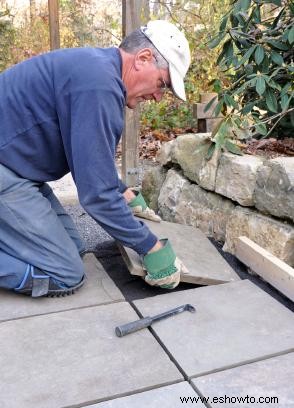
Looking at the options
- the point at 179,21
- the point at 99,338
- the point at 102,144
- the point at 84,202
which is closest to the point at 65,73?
the point at 102,144

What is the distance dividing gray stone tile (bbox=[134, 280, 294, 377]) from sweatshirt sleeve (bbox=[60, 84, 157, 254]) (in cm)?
39

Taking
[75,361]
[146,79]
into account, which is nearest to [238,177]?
[146,79]

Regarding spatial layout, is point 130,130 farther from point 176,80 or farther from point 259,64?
point 176,80

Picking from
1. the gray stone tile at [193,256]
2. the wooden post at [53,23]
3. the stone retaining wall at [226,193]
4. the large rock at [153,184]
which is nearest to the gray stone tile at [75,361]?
the gray stone tile at [193,256]

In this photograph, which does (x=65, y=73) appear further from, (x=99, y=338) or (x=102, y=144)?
(x=99, y=338)

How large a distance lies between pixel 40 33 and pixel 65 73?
15.3 feet

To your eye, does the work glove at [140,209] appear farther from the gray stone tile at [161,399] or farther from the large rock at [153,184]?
the gray stone tile at [161,399]

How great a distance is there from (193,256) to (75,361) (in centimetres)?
100

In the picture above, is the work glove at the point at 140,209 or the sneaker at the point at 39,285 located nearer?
the sneaker at the point at 39,285

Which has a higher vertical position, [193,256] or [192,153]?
[192,153]

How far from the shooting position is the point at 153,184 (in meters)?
3.57

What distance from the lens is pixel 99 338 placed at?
1.90 m

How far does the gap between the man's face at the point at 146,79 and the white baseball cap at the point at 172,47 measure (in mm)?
38

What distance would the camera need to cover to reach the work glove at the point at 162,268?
2154 millimetres
